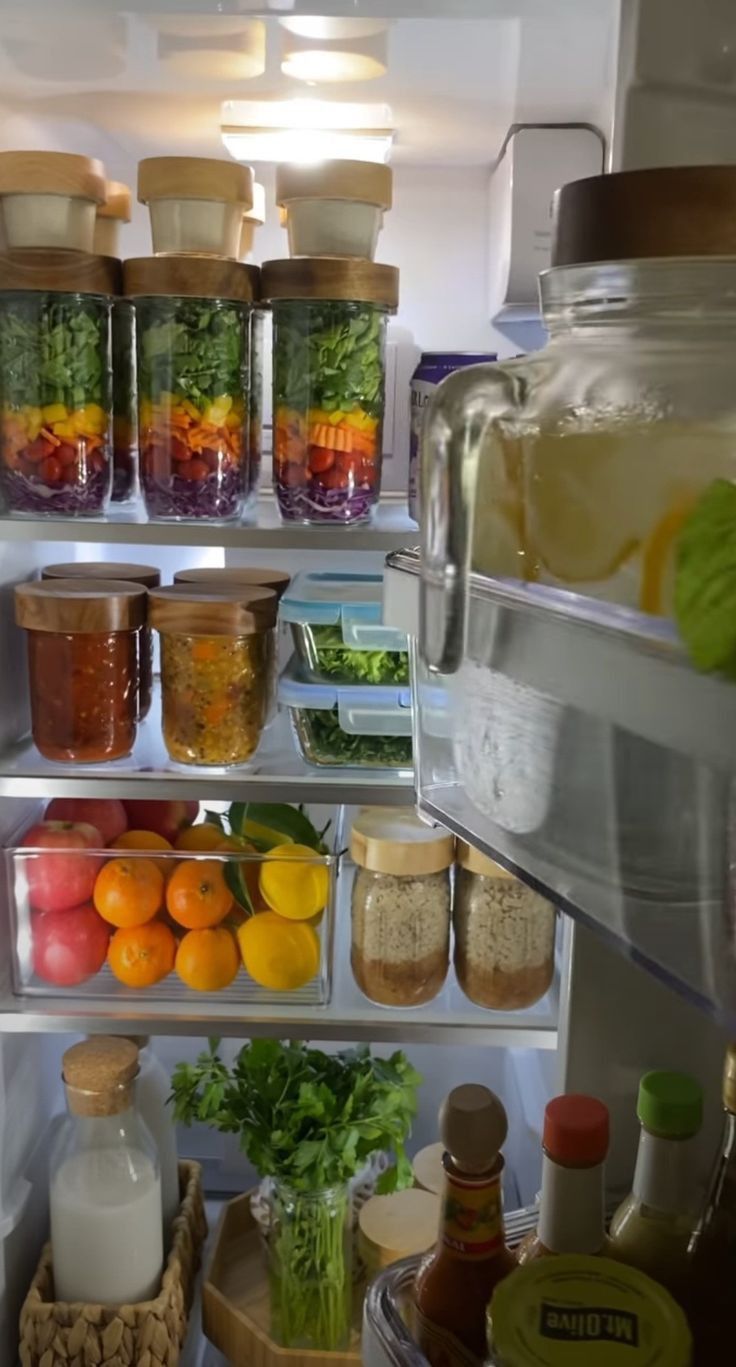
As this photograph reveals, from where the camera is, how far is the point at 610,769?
38 cm

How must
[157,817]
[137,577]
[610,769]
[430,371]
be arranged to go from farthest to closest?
1. [157,817]
2. [137,577]
3. [430,371]
4. [610,769]

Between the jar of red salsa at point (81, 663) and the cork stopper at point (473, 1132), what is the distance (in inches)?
22.0

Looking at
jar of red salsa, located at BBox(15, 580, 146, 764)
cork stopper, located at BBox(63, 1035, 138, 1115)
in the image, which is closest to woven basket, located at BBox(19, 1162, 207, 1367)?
cork stopper, located at BBox(63, 1035, 138, 1115)

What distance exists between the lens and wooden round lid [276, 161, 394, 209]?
0.99 m

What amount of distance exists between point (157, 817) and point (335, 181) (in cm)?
68

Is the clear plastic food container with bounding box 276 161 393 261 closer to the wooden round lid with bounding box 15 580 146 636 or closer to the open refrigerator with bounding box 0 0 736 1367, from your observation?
the open refrigerator with bounding box 0 0 736 1367

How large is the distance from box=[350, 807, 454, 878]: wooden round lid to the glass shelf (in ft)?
2.12

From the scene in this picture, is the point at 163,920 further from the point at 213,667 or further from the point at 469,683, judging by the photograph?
the point at 469,683

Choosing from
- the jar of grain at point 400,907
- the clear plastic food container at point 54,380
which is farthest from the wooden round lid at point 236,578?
the jar of grain at point 400,907

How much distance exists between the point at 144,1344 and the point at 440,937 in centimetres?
52

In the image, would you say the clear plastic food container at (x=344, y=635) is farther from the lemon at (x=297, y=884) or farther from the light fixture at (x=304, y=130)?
the light fixture at (x=304, y=130)

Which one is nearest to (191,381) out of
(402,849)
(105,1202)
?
(402,849)

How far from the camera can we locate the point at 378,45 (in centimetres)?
97

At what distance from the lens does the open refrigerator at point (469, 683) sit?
382 mm
